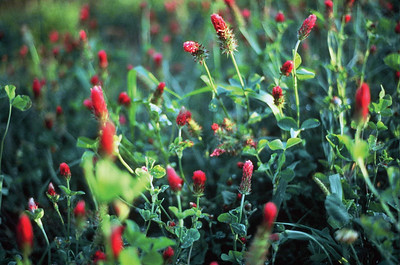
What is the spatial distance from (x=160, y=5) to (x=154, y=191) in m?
4.43

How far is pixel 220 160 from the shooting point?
7.49 feet

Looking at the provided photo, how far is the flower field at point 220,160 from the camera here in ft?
4.05

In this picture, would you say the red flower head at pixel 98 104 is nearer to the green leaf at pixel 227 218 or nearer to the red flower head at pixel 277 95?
the green leaf at pixel 227 218

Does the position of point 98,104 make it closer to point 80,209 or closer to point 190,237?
point 80,209

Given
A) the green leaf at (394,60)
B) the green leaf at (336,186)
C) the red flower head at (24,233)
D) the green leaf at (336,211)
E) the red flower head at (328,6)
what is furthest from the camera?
the red flower head at (328,6)

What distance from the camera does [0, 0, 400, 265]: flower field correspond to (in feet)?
4.05

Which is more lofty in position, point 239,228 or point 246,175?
point 246,175

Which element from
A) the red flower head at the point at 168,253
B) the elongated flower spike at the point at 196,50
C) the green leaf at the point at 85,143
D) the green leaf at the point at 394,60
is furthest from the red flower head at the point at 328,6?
the red flower head at the point at 168,253

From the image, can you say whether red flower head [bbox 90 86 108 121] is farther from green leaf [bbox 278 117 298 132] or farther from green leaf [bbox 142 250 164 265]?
green leaf [bbox 278 117 298 132]

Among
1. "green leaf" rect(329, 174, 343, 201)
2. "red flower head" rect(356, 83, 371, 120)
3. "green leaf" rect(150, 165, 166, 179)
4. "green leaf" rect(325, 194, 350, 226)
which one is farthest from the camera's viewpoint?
"green leaf" rect(150, 165, 166, 179)

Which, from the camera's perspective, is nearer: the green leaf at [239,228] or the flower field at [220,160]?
the flower field at [220,160]

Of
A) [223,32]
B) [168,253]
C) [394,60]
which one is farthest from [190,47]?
[394,60]

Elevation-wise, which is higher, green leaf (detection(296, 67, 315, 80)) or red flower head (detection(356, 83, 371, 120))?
red flower head (detection(356, 83, 371, 120))

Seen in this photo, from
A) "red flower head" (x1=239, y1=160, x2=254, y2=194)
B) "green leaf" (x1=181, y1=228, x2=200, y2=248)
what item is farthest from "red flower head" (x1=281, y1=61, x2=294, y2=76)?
"green leaf" (x1=181, y1=228, x2=200, y2=248)
